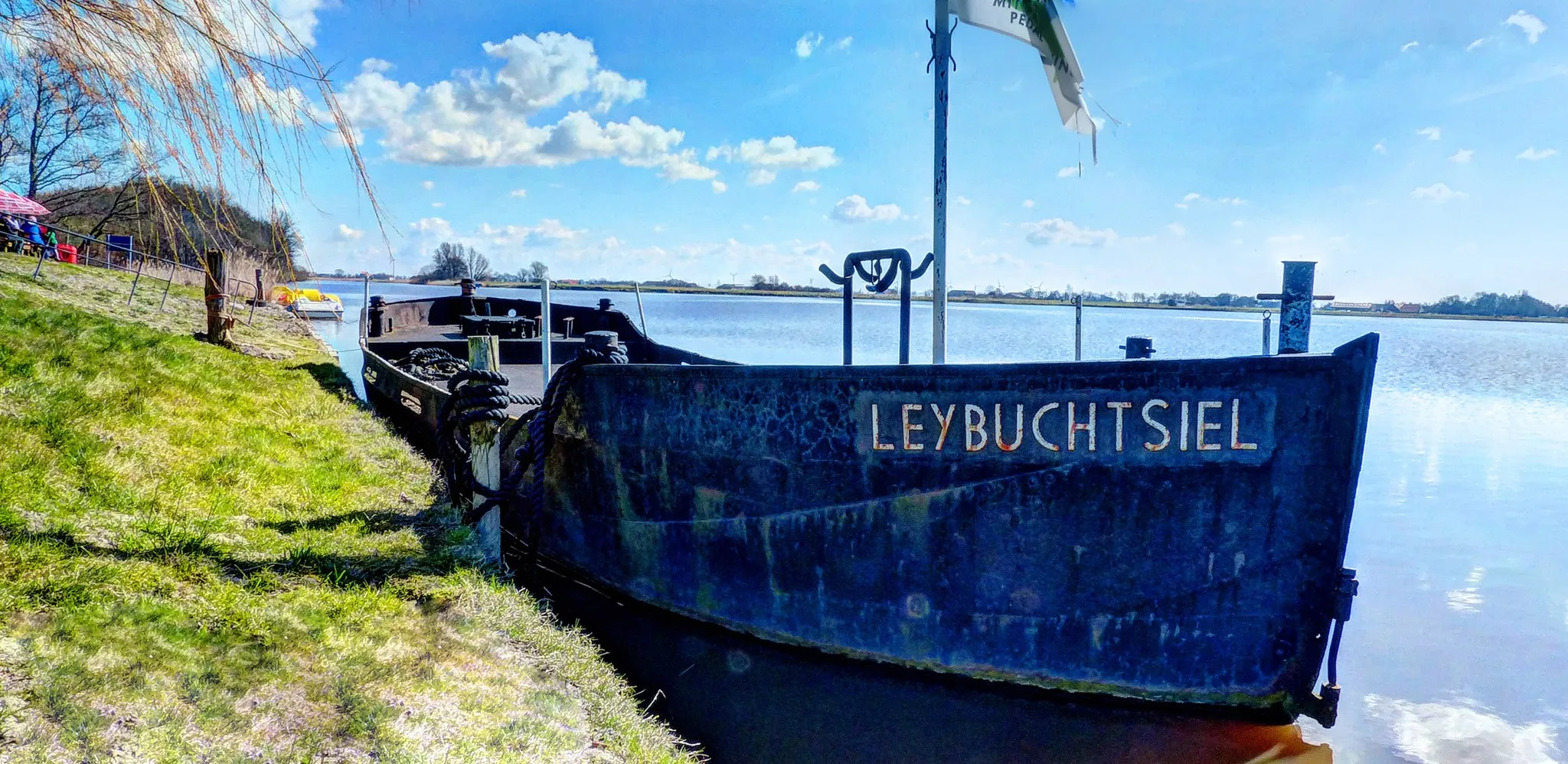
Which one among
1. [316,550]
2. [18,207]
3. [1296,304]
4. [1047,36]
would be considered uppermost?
[1047,36]

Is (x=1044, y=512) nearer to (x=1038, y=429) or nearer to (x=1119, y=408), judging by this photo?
(x=1038, y=429)

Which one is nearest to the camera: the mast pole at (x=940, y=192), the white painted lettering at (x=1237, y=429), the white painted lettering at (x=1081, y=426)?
the white painted lettering at (x=1237, y=429)

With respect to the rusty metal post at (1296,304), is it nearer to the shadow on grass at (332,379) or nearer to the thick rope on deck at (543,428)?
the thick rope on deck at (543,428)

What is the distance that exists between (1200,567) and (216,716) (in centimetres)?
387

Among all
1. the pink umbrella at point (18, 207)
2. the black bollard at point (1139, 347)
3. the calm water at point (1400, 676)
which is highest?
the pink umbrella at point (18, 207)

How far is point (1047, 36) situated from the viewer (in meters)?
4.87

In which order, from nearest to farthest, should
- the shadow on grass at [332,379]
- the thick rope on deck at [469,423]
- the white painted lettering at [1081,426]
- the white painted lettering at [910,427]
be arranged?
the white painted lettering at [1081,426] → the white painted lettering at [910,427] → the thick rope on deck at [469,423] → the shadow on grass at [332,379]

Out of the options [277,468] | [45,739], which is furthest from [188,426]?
[45,739]

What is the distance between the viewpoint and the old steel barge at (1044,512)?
11.9 feet

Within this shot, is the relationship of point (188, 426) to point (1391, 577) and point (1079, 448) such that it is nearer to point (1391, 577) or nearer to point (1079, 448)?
point (1079, 448)

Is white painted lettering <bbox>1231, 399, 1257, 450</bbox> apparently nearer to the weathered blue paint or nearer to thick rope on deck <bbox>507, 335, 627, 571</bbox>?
Result: the weathered blue paint

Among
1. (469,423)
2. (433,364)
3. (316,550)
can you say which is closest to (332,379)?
(433,364)

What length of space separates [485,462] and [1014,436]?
3.40 meters

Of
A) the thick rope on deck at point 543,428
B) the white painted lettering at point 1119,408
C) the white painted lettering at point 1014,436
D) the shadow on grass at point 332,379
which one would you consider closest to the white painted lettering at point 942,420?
the white painted lettering at point 1014,436
